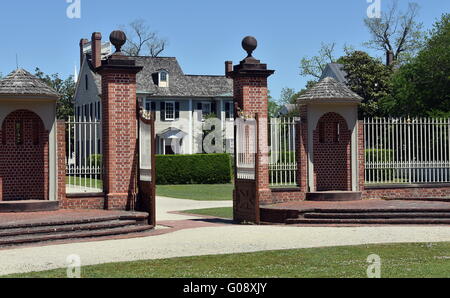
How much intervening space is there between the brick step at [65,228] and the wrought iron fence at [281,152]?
201 inches

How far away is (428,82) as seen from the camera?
34375 millimetres

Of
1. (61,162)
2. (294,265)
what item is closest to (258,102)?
(61,162)

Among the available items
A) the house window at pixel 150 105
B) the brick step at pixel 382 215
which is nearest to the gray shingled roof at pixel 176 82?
the house window at pixel 150 105

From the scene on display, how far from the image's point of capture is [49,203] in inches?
690

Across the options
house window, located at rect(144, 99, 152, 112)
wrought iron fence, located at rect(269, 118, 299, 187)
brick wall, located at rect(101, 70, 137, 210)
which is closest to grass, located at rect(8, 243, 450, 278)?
brick wall, located at rect(101, 70, 137, 210)

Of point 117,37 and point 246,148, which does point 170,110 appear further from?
point 246,148

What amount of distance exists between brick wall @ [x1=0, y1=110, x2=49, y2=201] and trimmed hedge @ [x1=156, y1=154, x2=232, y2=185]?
67.8ft

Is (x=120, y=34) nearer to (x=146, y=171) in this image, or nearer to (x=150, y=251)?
(x=146, y=171)

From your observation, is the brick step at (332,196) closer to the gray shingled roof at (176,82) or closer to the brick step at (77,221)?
the brick step at (77,221)

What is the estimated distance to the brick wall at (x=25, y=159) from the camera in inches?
709

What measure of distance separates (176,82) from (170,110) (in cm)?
240

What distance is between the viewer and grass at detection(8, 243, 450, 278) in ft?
32.6
